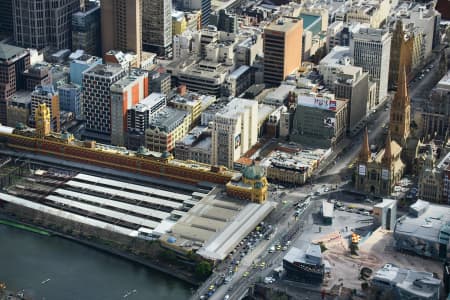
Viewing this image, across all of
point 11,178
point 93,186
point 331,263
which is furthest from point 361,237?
point 11,178

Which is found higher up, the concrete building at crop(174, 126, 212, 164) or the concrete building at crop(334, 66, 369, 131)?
the concrete building at crop(334, 66, 369, 131)

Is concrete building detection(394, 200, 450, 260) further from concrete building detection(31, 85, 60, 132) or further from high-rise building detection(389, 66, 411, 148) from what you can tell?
concrete building detection(31, 85, 60, 132)

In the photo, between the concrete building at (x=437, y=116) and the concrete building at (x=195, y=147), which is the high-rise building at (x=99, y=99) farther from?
the concrete building at (x=437, y=116)

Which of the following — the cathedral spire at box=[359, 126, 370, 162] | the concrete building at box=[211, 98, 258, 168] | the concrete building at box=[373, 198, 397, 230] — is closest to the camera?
the concrete building at box=[373, 198, 397, 230]

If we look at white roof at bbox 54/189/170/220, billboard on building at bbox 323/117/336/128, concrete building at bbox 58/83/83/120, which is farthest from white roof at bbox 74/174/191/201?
billboard on building at bbox 323/117/336/128

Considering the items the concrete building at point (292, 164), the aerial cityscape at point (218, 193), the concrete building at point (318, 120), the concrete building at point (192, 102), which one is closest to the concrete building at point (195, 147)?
the aerial cityscape at point (218, 193)

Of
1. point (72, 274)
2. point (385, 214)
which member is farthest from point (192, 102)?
point (72, 274)
